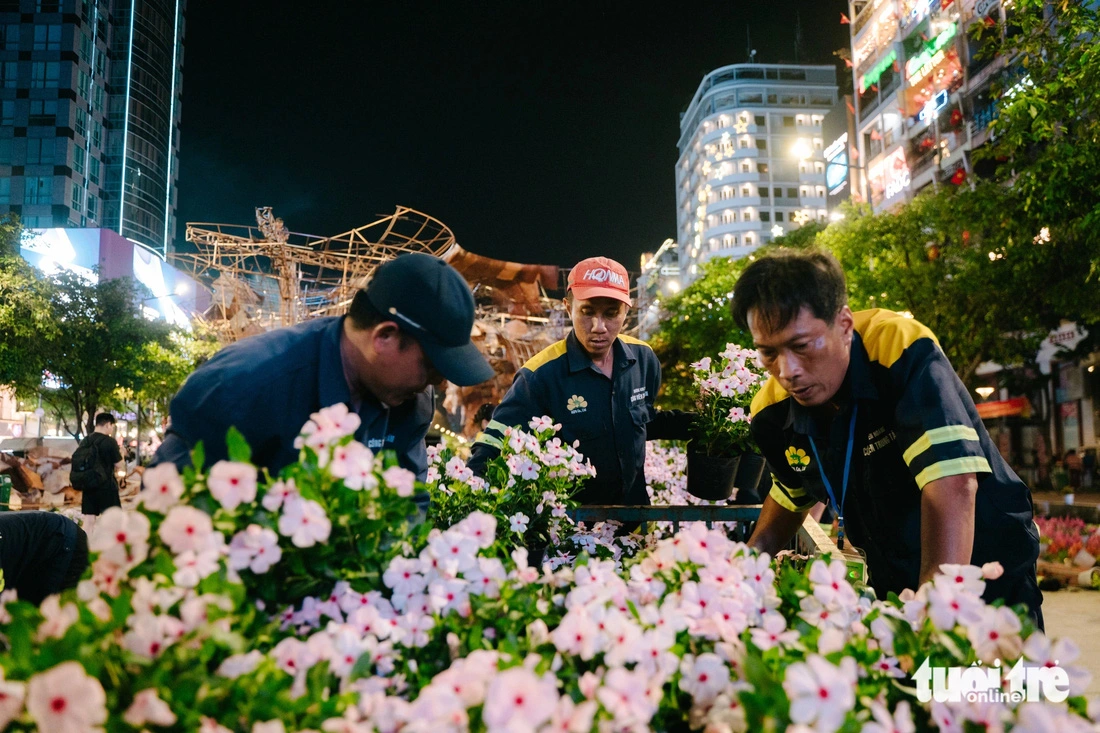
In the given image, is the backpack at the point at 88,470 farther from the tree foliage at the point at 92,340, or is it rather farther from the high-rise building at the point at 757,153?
the high-rise building at the point at 757,153

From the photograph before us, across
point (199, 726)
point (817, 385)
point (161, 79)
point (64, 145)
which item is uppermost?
point (161, 79)

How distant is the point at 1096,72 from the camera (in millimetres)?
7848

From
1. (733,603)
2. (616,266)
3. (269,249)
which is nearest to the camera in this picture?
(733,603)

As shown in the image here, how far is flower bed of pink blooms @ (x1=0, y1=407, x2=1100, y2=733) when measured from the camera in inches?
37.3

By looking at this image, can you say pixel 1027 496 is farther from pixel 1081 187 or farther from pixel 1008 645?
pixel 1081 187

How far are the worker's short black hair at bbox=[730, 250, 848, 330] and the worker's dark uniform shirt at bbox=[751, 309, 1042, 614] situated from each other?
22 centimetres

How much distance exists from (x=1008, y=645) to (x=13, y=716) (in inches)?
54.9

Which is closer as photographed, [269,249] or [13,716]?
[13,716]

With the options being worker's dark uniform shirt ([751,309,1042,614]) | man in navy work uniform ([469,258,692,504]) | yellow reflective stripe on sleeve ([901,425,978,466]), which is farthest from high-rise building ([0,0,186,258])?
yellow reflective stripe on sleeve ([901,425,978,466])

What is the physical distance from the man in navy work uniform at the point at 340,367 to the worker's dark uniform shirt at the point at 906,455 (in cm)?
118

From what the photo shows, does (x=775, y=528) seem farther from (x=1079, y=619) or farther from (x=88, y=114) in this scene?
(x=88, y=114)

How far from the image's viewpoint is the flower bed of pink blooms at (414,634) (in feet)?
3.11

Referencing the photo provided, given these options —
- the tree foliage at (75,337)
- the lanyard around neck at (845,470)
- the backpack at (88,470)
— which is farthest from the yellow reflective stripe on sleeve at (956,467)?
the tree foliage at (75,337)

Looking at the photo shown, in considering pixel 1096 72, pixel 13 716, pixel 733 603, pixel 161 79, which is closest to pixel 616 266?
pixel 733 603
